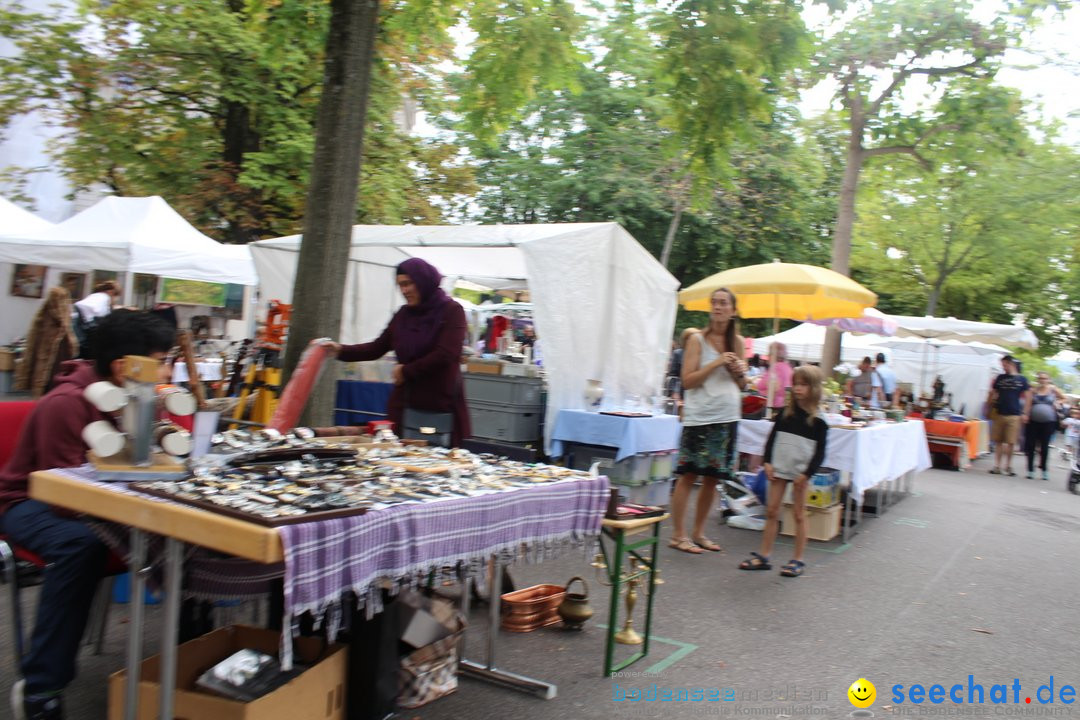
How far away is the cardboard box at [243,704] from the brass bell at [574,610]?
1.70 meters

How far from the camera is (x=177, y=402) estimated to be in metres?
3.11

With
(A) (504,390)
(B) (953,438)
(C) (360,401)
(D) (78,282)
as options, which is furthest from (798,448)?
(D) (78,282)

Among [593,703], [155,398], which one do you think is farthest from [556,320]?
[155,398]

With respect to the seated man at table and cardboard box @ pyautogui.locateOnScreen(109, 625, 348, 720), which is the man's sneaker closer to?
the seated man at table

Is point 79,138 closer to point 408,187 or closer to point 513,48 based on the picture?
point 408,187

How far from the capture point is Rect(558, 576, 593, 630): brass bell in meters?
4.66

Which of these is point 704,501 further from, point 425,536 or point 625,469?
point 425,536

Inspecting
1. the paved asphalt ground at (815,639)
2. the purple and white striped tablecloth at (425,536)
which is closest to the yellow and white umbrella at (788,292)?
the paved asphalt ground at (815,639)

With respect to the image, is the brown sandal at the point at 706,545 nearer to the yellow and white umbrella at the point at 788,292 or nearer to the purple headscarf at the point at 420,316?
the purple headscarf at the point at 420,316

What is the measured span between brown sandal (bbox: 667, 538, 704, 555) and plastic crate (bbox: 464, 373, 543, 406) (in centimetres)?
264

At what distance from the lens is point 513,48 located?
7.77m

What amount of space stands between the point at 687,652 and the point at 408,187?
13.0 meters

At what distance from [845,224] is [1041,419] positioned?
502 centimetres

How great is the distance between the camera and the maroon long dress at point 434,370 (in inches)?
199
